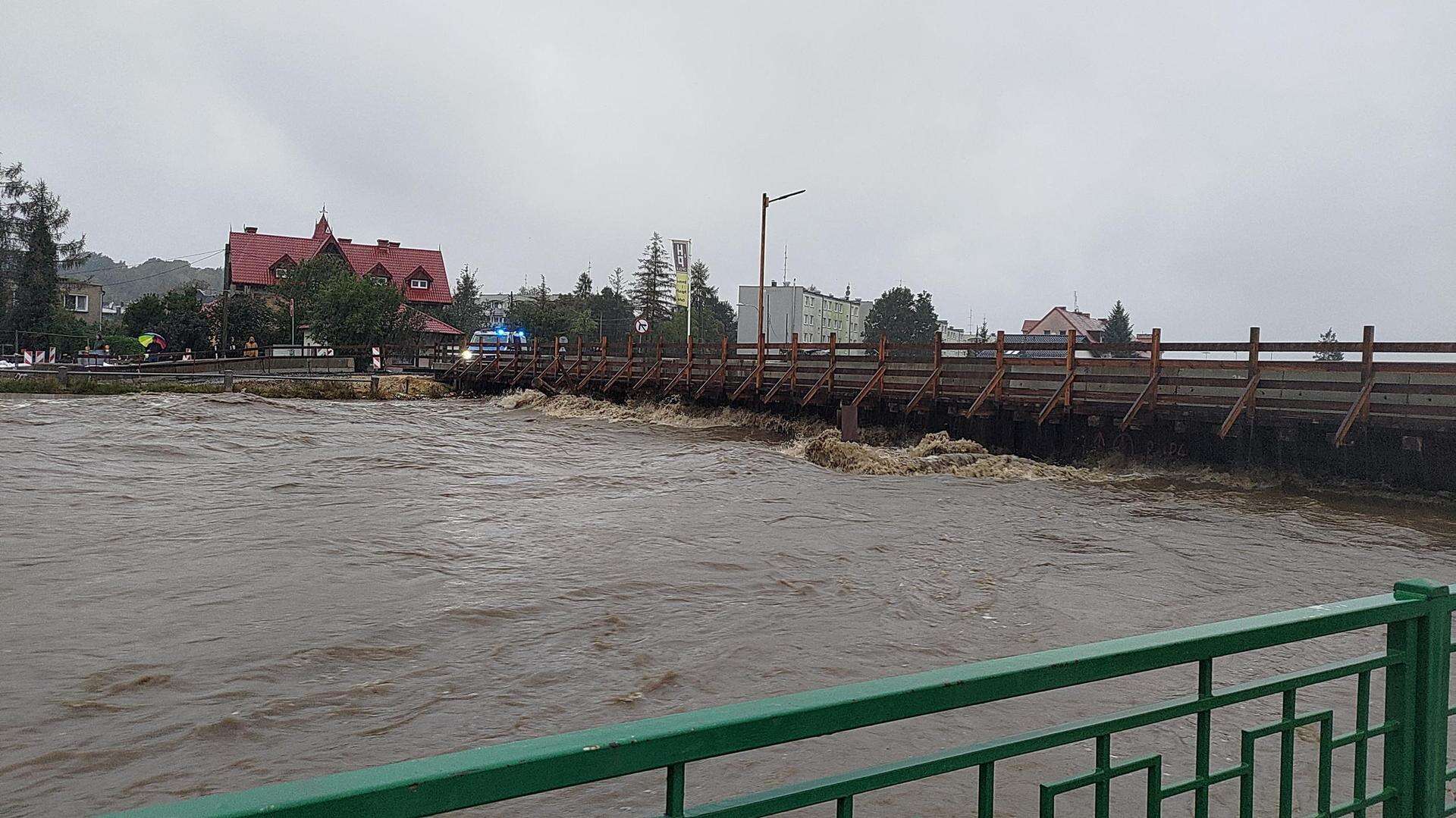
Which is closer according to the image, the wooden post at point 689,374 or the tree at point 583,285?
the wooden post at point 689,374

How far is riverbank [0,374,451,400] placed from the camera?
30516mm

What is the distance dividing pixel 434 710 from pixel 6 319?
66.6m

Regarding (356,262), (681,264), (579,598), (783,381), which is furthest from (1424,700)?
(356,262)

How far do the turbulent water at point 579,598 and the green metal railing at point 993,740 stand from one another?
2.46m

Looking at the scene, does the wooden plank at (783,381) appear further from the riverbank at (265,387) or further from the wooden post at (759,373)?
the riverbank at (265,387)

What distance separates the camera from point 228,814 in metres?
1.12

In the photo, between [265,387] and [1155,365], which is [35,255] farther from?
[1155,365]

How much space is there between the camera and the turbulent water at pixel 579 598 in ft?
17.5

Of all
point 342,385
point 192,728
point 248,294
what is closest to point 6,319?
point 248,294

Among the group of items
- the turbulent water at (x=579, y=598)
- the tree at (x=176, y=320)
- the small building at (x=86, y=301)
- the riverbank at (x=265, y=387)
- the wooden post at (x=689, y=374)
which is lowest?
the turbulent water at (x=579, y=598)

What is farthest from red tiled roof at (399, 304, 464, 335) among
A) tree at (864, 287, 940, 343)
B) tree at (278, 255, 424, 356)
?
tree at (864, 287, 940, 343)

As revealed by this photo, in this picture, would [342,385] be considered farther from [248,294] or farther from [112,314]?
[112,314]

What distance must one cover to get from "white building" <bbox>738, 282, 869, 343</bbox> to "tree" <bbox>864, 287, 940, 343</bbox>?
8328mm

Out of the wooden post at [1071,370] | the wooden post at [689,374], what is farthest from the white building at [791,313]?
the wooden post at [1071,370]
